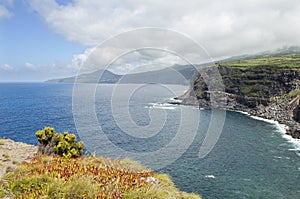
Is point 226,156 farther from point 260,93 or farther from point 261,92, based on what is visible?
point 261,92

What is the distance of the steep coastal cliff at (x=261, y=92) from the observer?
112 m

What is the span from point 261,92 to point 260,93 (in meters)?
0.92

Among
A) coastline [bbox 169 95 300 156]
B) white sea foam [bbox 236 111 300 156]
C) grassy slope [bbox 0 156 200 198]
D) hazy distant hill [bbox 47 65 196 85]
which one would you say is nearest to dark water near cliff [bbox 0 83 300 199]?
white sea foam [bbox 236 111 300 156]

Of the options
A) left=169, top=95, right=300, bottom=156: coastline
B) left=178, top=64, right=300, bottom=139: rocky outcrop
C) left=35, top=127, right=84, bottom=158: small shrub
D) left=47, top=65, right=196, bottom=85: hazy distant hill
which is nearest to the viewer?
left=47, top=65, right=196, bottom=85: hazy distant hill

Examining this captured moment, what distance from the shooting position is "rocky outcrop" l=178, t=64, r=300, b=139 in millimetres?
111875

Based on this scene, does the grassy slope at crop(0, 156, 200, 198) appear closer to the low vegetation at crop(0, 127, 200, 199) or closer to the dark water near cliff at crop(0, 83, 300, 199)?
the low vegetation at crop(0, 127, 200, 199)

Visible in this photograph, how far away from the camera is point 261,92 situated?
13488cm

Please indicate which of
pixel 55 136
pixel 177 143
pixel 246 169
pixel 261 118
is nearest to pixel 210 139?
pixel 177 143

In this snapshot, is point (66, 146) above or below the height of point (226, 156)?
above

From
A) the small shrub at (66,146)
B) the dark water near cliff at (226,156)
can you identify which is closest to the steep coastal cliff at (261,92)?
the dark water near cliff at (226,156)

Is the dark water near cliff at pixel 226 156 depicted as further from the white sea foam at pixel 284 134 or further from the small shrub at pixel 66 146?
the small shrub at pixel 66 146

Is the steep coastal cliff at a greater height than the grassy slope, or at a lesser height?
greater

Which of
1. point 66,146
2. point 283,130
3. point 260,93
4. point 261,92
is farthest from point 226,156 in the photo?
point 261,92

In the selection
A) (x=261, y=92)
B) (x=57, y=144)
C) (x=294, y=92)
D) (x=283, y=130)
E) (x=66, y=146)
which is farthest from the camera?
(x=261, y=92)
